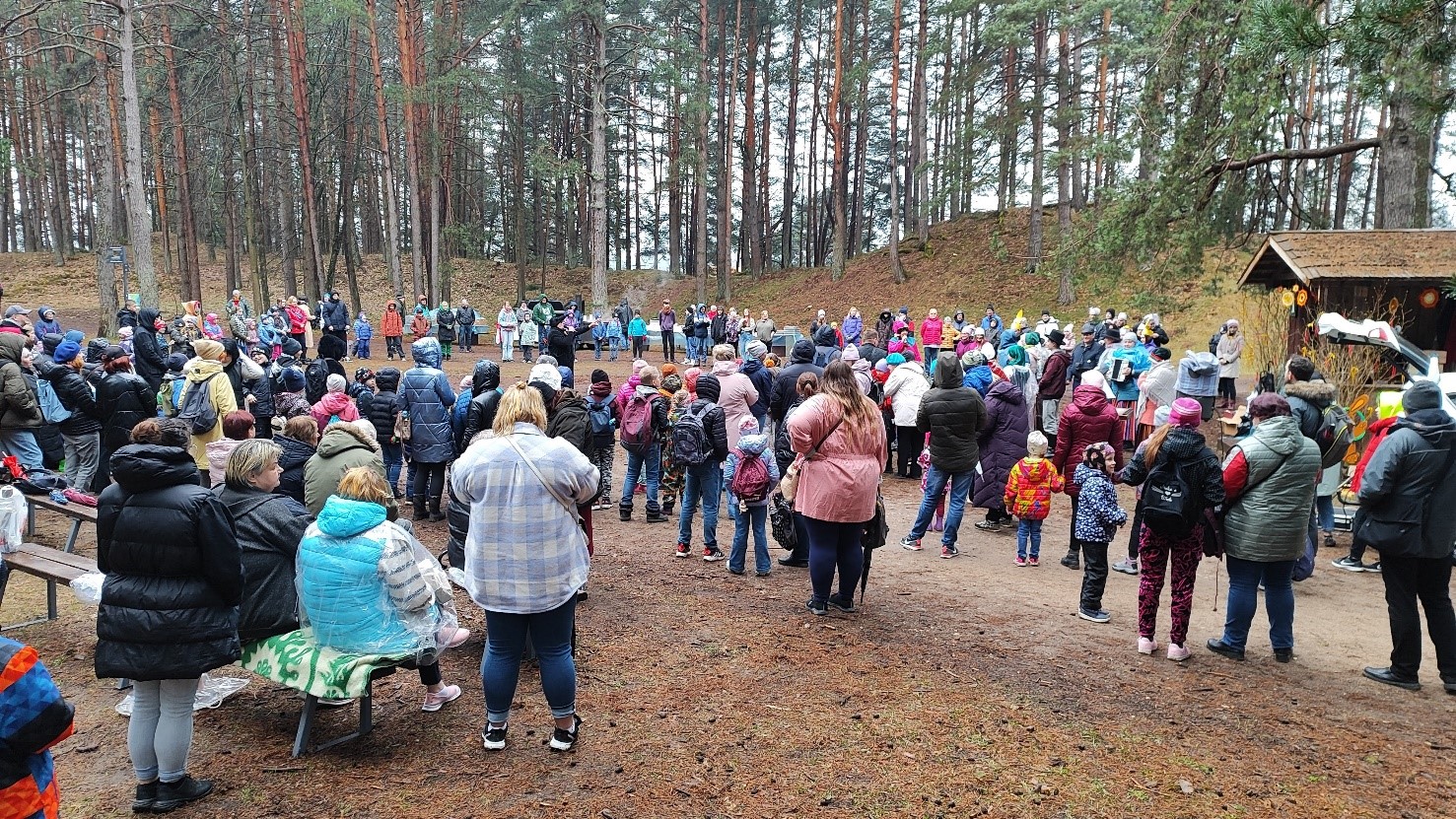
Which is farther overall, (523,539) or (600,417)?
(600,417)

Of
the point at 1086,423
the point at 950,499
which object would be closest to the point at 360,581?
the point at 950,499

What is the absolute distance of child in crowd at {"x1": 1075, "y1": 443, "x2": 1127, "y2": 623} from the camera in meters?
5.71

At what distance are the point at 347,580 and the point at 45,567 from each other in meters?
2.64

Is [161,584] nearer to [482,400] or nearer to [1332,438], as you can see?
[482,400]

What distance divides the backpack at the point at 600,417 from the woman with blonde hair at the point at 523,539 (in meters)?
4.25

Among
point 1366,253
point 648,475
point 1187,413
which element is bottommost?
point 648,475

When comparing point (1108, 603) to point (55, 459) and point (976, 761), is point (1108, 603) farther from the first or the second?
point (55, 459)

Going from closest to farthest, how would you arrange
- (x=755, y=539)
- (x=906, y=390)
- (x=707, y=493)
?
(x=755, y=539) → (x=707, y=493) → (x=906, y=390)

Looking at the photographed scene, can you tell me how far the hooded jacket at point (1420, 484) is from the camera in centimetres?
465

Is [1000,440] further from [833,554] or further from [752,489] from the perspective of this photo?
[833,554]

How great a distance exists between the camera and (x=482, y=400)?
6.41 metres

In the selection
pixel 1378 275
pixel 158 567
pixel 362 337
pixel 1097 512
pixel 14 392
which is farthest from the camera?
pixel 362 337

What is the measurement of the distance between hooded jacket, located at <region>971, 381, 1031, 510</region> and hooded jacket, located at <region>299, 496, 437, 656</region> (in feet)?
19.9

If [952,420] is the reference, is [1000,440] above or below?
below
